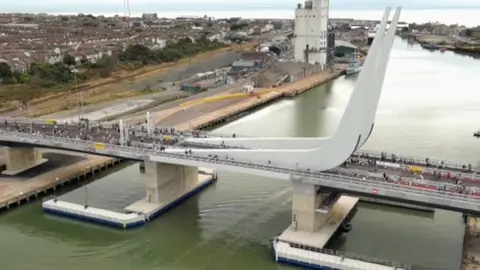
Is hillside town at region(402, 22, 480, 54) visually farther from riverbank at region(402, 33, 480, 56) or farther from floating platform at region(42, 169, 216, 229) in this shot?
floating platform at region(42, 169, 216, 229)

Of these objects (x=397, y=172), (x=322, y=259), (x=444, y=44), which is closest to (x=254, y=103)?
(x=397, y=172)

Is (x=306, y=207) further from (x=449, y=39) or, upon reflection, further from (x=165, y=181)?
(x=449, y=39)

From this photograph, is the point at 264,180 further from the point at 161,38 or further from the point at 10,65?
the point at 161,38

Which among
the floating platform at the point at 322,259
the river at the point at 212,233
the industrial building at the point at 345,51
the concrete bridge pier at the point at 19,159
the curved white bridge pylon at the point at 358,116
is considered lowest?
the river at the point at 212,233

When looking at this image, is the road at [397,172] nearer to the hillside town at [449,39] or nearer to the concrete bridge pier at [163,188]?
the concrete bridge pier at [163,188]

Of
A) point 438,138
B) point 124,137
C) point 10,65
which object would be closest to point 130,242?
point 124,137

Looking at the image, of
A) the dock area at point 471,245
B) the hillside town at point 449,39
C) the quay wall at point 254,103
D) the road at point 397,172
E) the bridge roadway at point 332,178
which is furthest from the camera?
the hillside town at point 449,39

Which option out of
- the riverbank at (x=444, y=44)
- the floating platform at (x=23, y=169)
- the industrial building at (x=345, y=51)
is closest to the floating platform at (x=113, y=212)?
the floating platform at (x=23, y=169)
